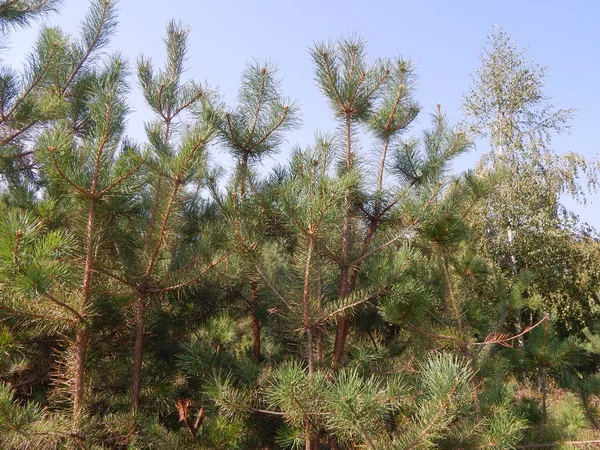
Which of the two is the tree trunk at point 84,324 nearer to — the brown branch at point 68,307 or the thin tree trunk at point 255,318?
the brown branch at point 68,307

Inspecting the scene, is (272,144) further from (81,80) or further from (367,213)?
(81,80)

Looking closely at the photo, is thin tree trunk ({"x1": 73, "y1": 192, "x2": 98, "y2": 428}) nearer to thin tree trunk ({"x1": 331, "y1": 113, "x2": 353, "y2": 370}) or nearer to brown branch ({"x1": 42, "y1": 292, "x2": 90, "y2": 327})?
brown branch ({"x1": 42, "y1": 292, "x2": 90, "y2": 327})

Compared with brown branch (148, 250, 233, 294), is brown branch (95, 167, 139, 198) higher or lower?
higher

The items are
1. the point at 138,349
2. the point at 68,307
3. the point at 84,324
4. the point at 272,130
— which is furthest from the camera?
the point at 272,130

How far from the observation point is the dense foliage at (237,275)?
1.83 m

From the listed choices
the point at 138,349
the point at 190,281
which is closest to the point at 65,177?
the point at 190,281

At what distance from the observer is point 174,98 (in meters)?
2.38

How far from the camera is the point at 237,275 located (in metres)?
2.78

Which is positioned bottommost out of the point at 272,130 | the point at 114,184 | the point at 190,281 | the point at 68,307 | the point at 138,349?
the point at 138,349

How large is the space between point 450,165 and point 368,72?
66cm

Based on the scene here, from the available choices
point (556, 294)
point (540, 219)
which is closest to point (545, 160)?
point (540, 219)

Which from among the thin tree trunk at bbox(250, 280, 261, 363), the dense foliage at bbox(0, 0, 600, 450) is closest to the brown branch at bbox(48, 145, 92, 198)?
the dense foliage at bbox(0, 0, 600, 450)

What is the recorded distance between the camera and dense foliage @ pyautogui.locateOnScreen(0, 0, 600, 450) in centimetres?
183

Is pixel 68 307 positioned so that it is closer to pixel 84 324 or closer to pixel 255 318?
pixel 84 324
